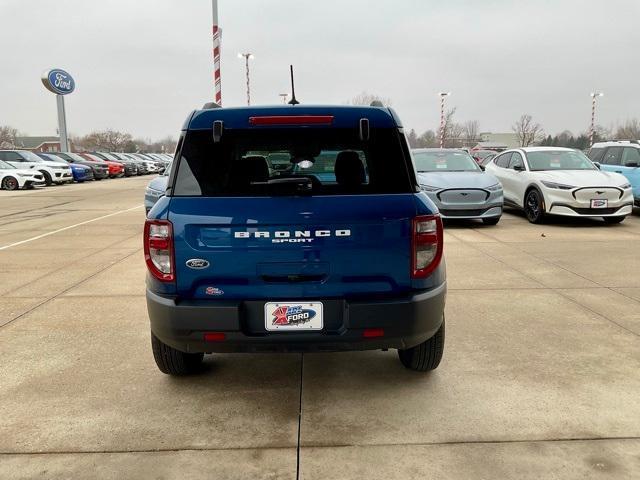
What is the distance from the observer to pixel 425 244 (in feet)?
9.54

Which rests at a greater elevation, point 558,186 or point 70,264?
point 558,186

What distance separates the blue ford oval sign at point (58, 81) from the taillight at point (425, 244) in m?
41.2

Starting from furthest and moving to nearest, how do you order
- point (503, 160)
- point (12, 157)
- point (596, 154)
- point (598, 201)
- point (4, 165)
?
point (12, 157) → point (4, 165) → point (596, 154) → point (503, 160) → point (598, 201)

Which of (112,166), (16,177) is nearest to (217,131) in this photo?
(16,177)

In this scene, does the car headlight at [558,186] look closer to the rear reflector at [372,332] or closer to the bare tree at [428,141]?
the rear reflector at [372,332]

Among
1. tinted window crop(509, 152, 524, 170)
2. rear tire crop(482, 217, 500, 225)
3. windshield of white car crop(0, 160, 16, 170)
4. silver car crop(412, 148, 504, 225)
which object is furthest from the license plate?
windshield of white car crop(0, 160, 16, 170)

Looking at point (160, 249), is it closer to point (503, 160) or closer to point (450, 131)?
point (503, 160)

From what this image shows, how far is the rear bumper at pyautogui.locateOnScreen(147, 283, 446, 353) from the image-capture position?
9.29 ft

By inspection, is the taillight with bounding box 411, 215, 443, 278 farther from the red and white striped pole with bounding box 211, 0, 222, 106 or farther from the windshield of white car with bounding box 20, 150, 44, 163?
the windshield of white car with bounding box 20, 150, 44, 163

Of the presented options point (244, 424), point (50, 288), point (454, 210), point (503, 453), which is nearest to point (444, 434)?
point (503, 453)

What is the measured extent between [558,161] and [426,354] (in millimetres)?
8951

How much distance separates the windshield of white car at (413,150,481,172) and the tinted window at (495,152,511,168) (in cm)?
131

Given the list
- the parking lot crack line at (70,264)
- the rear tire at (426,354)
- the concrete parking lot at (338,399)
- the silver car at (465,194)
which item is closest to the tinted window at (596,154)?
the silver car at (465,194)

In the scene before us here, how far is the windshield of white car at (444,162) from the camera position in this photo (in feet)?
36.2
